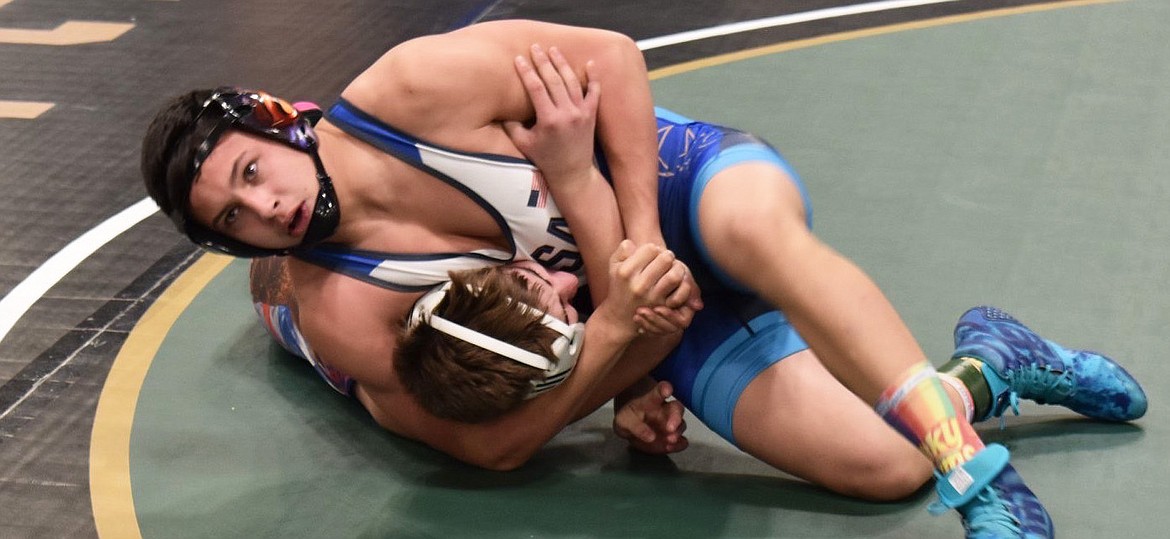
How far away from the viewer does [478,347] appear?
221cm

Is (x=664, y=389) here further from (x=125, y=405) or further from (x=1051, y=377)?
(x=125, y=405)

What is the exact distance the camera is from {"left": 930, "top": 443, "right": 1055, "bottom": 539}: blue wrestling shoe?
6.53 ft

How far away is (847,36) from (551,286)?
2444 millimetres

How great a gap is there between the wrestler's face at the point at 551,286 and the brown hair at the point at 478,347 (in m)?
0.04

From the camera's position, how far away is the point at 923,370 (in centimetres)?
203

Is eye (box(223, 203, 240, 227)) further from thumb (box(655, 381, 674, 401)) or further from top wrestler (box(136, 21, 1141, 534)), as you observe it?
thumb (box(655, 381, 674, 401))

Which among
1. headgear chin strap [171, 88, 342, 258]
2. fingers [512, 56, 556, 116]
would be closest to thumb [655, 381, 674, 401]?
fingers [512, 56, 556, 116]

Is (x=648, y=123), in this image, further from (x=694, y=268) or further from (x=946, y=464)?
(x=946, y=464)

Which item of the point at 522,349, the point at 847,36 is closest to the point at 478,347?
the point at 522,349

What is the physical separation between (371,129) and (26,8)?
11.2 ft

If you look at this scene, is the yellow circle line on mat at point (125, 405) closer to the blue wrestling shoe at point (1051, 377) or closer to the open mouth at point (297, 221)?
the open mouth at point (297, 221)

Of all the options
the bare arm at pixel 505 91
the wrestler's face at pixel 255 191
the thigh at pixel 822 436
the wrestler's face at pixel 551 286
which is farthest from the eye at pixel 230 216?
the thigh at pixel 822 436

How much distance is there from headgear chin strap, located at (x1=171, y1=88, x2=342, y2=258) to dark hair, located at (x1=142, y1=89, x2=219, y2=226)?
0.5 inches

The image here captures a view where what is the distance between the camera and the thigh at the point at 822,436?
2373mm
